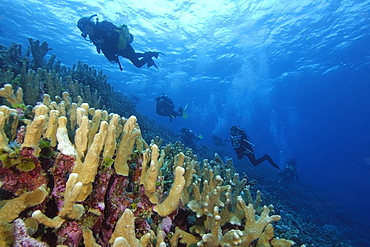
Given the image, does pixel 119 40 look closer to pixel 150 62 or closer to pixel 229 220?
pixel 150 62

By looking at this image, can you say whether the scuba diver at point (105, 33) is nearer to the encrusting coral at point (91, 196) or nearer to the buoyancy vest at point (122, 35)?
the buoyancy vest at point (122, 35)

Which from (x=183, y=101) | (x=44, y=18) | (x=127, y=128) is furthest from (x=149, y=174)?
(x=183, y=101)

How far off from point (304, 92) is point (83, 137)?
52.2 m

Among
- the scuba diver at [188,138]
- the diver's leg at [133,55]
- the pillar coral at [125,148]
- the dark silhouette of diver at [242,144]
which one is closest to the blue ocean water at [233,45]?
the scuba diver at [188,138]

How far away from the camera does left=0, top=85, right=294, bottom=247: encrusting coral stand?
5.16ft

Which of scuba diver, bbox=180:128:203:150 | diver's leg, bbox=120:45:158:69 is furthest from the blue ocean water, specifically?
diver's leg, bbox=120:45:158:69

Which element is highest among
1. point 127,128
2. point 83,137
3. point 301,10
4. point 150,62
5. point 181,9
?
point 301,10

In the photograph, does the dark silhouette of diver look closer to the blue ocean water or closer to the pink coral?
the blue ocean water

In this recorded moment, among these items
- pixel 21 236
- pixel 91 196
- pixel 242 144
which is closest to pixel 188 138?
pixel 242 144

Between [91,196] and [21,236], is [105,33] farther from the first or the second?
[21,236]

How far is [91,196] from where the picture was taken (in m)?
1.98

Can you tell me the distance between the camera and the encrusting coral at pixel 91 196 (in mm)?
1574

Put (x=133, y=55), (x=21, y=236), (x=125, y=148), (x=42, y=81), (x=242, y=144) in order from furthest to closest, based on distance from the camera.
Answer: (x=242, y=144) < (x=133, y=55) < (x=42, y=81) < (x=125, y=148) < (x=21, y=236)

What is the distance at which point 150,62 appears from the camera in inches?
384
